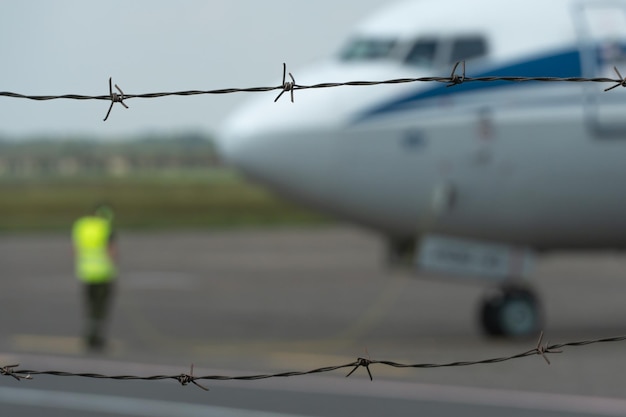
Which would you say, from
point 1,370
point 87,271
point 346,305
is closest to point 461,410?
point 87,271

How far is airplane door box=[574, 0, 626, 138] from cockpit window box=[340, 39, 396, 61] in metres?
1.97

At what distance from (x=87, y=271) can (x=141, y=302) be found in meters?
6.53

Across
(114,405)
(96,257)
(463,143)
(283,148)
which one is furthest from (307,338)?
(114,405)

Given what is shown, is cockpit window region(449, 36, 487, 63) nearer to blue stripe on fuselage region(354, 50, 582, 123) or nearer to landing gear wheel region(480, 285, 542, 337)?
blue stripe on fuselage region(354, 50, 582, 123)

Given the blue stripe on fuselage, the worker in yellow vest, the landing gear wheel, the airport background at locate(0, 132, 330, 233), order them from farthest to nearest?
the airport background at locate(0, 132, 330, 233) → the worker in yellow vest → the landing gear wheel → the blue stripe on fuselage

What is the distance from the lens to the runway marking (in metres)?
12.2

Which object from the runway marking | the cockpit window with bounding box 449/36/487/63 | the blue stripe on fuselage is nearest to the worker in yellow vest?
the runway marking

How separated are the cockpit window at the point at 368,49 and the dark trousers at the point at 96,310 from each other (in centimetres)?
380

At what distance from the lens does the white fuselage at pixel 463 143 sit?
1452 centimetres

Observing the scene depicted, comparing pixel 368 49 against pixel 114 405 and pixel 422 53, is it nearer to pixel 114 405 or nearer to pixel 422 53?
pixel 422 53

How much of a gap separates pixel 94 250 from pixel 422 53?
4388 millimetres

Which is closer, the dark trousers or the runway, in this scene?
the runway

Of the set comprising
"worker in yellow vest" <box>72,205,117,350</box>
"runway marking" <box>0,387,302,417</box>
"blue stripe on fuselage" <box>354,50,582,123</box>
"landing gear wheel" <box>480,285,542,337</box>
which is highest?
"blue stripe on fuselage" <box>354,50,582,123</box>

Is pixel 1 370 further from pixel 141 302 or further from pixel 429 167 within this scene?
pixel 141 302
